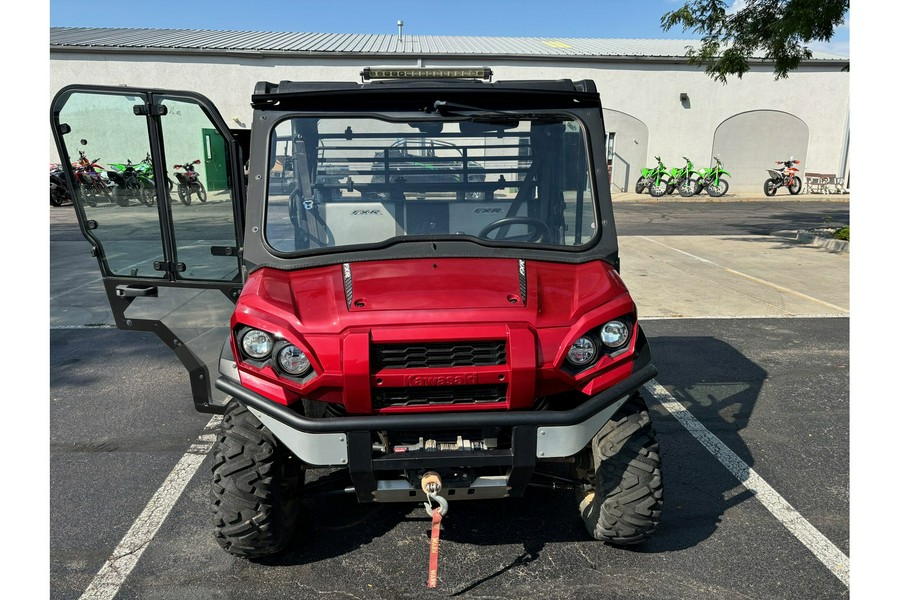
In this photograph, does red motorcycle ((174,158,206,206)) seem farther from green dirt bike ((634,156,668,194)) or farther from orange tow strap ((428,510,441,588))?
green dirt bike ((634,156,668,194))

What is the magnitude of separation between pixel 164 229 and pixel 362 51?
75.8 feet

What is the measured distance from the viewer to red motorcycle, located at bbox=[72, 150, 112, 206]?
13.5 ft

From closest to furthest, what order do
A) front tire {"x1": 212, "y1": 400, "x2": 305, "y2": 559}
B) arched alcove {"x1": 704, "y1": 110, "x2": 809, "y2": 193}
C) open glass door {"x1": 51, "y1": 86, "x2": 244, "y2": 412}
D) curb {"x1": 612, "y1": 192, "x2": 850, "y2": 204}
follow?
front tire {"x1": 212, "y1": 400, "x2": 305, "y2": 559} → open glass door {"x1": 51, "y1": 86, "x2": 244, "y2": 412} → curb {"x1": 612, "y1": 192, "x2": 850, "y2": 204} → arched alcove {"x1": 704, "y1": 110, "x2": 809, "y2": 193}

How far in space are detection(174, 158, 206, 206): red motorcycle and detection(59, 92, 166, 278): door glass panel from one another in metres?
0.16

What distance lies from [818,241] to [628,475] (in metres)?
12.7

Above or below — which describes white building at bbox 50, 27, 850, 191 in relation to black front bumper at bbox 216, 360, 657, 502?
above

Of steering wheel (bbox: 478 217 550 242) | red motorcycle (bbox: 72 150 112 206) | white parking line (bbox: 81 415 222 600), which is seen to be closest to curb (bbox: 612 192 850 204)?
steering wheel (bbox: 478 217 550 242)

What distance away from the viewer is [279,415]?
2666 millimetres

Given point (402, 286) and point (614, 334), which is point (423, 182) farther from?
point (614, 334)

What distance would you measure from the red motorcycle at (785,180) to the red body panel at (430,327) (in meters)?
25.7

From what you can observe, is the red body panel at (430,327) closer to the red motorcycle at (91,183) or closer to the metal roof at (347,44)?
the red motorcycle at (91,183)

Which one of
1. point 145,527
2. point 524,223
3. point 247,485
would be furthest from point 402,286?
point 145,527

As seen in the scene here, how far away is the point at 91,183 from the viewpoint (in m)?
4.24

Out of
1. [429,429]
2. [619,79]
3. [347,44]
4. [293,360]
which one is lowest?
[429,429]
